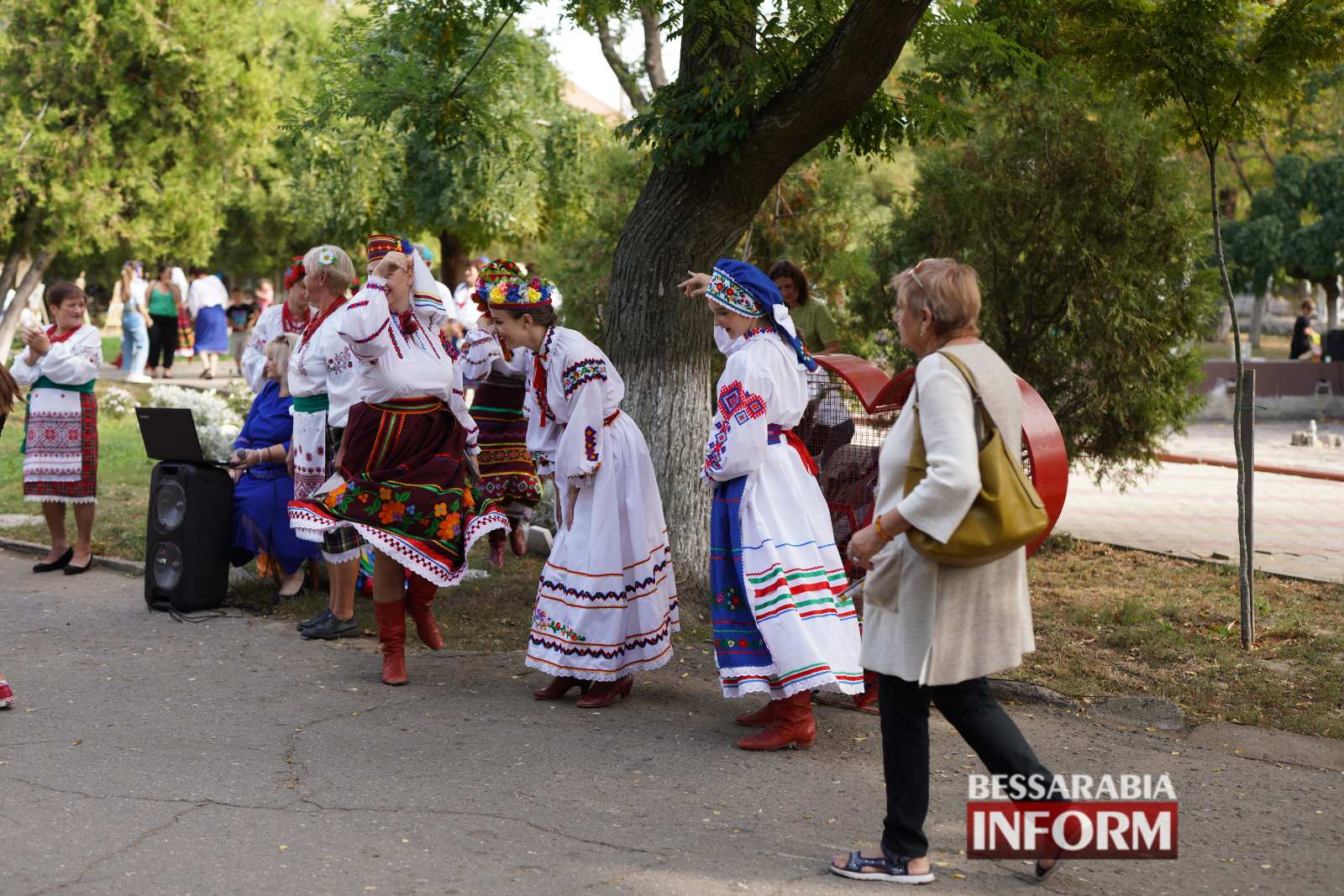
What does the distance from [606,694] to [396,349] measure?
1.82 metres

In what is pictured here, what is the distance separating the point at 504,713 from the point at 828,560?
1554 millimetres

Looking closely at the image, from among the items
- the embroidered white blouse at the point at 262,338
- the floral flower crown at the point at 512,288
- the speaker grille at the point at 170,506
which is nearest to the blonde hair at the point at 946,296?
the floral flower crown at the point at 512,288

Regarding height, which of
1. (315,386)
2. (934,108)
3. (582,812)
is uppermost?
(934,108)

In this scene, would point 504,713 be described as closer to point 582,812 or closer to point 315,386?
point 582,812

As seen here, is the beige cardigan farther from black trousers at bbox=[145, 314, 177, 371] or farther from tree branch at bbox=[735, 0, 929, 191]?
black trousers at bbox=[145, 314, 177, 371]

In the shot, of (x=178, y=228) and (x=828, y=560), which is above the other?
(x=178, y=228)

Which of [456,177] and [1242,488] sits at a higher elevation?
[456,177]

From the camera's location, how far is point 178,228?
22.5m

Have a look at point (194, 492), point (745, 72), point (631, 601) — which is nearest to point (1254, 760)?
point (631, 601)

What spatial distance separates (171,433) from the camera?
7.67 m

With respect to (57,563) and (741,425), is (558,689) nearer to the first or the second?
(741,425)

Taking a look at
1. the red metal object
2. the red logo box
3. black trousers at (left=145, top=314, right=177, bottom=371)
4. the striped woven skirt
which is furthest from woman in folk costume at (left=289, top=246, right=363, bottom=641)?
black trousers at (left=145, top=314, right=177, bottom=371)

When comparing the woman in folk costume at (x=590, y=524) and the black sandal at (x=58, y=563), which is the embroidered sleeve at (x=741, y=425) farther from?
the black sandal at (x=58, y=563)

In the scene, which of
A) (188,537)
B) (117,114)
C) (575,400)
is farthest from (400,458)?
(117,114)
